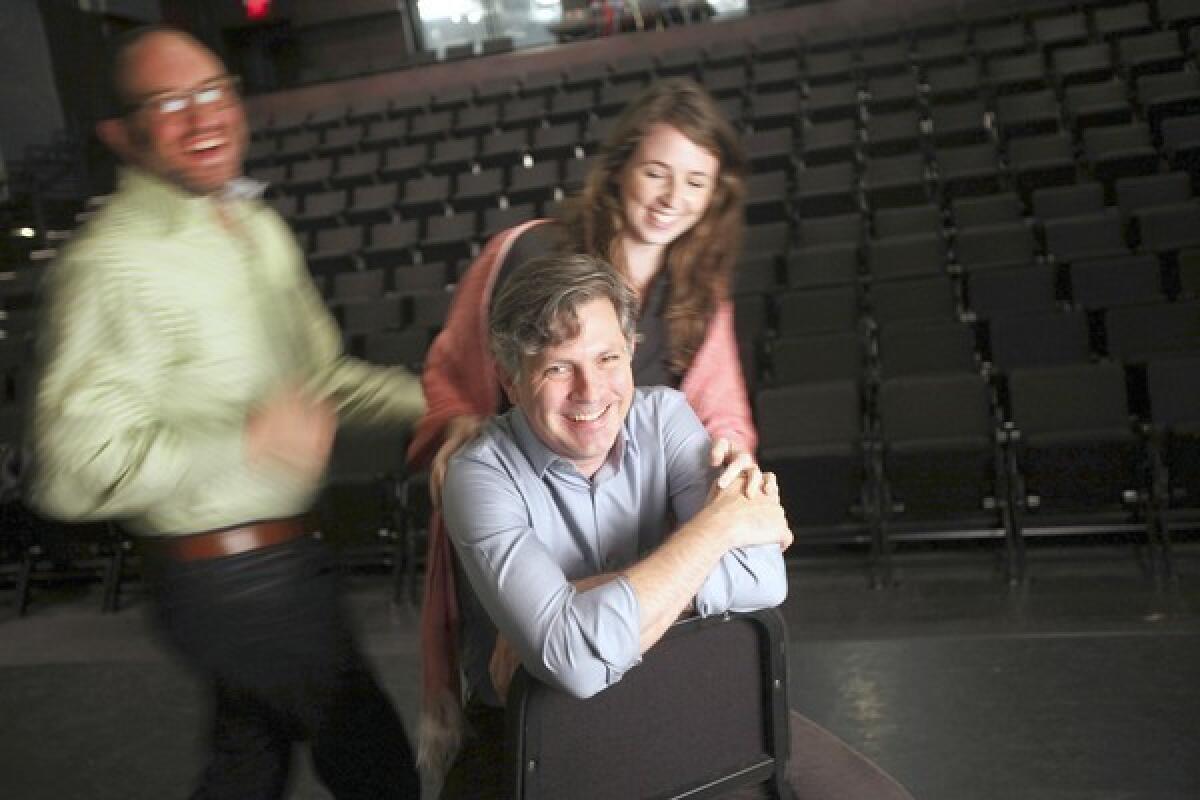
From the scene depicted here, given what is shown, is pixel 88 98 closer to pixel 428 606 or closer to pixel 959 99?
pixel 959 99

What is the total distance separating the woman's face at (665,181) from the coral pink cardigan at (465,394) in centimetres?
17

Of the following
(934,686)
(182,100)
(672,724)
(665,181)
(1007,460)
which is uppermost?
(182,100)

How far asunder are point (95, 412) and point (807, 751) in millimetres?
924

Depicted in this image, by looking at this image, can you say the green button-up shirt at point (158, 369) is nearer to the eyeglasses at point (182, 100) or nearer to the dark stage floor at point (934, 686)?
the eyeglasses at point (182, 100)

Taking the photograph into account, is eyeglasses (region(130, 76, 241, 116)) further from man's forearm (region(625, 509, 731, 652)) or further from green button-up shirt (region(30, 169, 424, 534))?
man's forearm (region(625, 509, 731, 652))

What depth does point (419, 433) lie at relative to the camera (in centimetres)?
144

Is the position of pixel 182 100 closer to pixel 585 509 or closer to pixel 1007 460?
pixel 585 509

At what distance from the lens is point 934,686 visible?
2.59m

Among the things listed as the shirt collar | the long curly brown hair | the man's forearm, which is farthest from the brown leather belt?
the long curly brown hair

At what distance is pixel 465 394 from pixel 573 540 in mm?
349

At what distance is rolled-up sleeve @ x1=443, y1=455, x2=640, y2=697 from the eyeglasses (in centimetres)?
50

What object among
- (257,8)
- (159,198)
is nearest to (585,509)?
(159,198)

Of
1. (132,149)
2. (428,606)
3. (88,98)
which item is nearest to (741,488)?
(428,606)

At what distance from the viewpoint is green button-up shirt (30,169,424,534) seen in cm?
109
